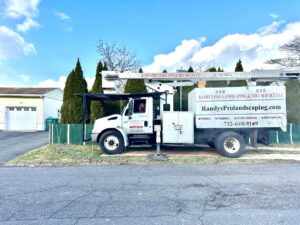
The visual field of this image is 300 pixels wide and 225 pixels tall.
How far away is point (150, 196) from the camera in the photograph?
5.44 meters

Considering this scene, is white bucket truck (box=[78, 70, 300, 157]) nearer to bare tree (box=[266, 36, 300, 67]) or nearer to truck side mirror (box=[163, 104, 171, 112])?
truck side mirror (box=[163, 104, 171, 112])

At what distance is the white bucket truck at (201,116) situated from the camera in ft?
35.1

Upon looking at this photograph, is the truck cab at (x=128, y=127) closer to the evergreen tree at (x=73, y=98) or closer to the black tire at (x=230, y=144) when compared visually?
the black tire at (x=230, y=144)

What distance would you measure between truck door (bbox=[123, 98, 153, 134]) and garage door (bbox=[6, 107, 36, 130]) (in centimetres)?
1697

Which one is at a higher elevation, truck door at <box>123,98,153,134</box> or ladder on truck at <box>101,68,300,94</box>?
ladder on truck at <box>101,68,300,94</box>

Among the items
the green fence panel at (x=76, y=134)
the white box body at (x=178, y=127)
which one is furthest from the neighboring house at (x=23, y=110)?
the white box body at (x=178, y=127)

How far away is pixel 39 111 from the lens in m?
25.3

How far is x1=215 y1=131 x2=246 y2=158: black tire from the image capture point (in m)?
10.8

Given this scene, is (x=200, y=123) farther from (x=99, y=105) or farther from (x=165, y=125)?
(x=99, y=105)

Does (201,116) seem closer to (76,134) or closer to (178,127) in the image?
(178,127)

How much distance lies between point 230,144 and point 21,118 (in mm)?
21109

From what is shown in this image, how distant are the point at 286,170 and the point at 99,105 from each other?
34.6 feet

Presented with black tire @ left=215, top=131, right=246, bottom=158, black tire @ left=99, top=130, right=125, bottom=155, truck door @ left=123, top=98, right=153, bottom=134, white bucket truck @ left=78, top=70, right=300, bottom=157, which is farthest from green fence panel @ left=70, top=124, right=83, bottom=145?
black tire @ left=215, top=131, right=246, bottom=158

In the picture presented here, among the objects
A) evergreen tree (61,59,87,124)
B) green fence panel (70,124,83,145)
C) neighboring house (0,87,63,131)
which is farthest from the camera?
neighboring house (0,87,63,131)
